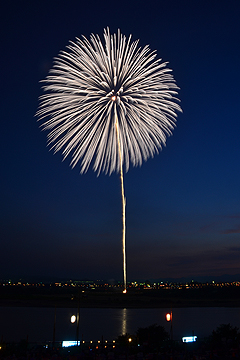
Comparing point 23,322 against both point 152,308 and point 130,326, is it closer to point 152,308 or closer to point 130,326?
point 130,326

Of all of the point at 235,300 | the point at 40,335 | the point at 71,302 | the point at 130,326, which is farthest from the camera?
the point at 235,300

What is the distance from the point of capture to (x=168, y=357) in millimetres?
20328

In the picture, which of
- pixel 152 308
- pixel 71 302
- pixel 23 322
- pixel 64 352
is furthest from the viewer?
pixel 71 302

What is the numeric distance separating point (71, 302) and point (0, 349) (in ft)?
254

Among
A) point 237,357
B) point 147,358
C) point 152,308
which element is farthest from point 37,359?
point 152,308

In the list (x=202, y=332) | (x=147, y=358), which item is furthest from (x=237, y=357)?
(x=202, y=332)

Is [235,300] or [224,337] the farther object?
[235,300]

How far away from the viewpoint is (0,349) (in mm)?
22797

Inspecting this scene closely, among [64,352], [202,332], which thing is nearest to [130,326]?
[202,332]

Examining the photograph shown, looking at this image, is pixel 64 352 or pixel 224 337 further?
pixel 224 337

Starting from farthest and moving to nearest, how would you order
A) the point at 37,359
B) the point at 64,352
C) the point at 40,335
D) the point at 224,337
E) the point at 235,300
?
the point at 235,300 < the point at 40,335 < the point at 224,337 < the point at 64,352 < the point at 37,359

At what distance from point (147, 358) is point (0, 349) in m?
9.69

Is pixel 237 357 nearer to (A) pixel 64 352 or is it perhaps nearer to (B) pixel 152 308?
(A) pixel 64 352

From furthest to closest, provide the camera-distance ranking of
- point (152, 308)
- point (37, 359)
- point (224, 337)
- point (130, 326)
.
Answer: point (152, 308) < point (130, 326) < point (224, 337) < point (37, 359)
